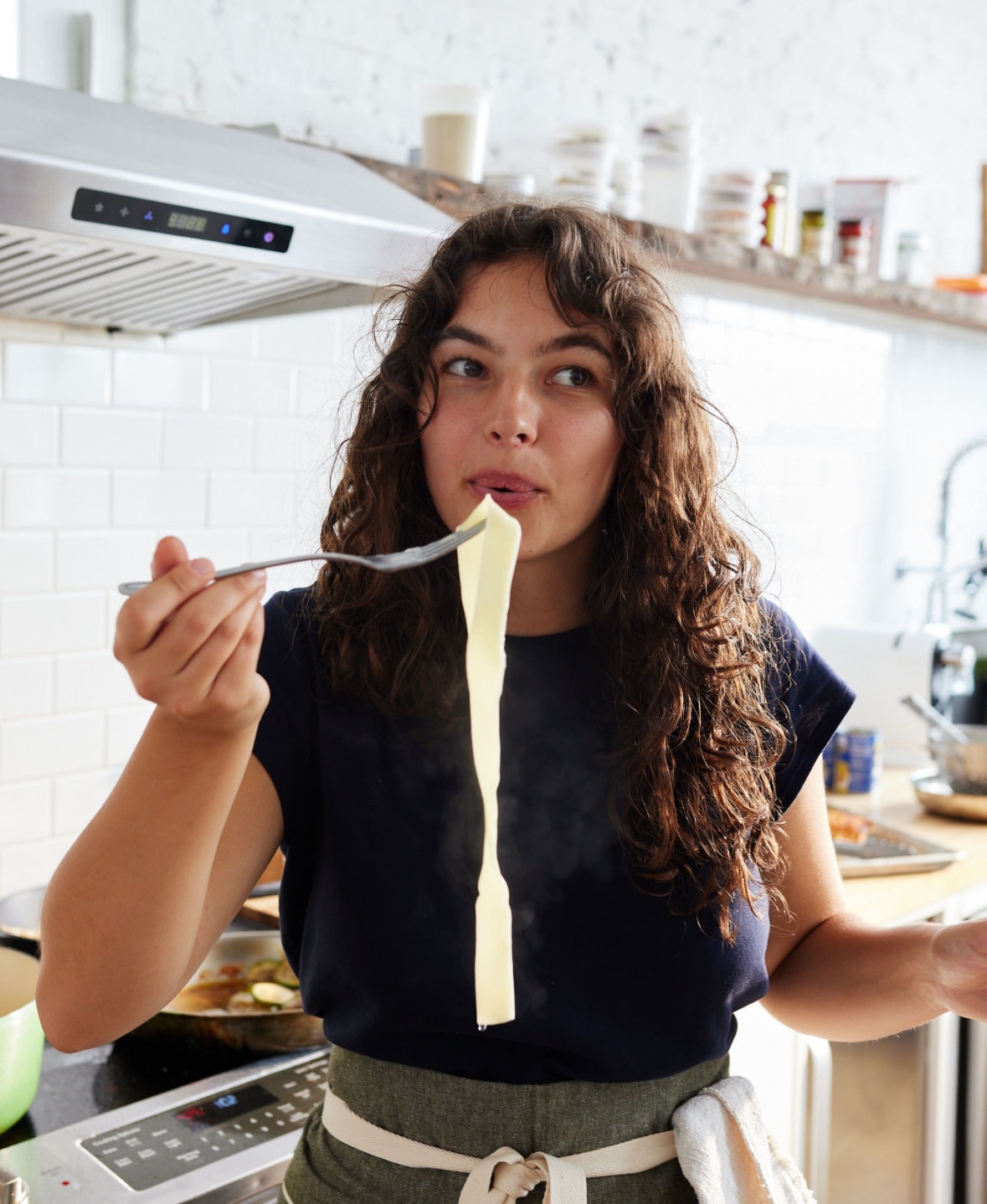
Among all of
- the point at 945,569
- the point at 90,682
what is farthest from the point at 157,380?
the point at 945,569

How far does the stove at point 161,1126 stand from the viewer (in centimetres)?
127

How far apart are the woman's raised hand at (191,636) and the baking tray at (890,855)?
1.62 m

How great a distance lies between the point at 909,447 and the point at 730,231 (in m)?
1.37

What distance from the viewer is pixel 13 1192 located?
118 centimetres

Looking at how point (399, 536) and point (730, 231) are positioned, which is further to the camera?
point (730, 231)

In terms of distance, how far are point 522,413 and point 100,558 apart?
115cm

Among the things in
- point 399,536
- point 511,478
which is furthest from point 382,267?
point 511,478

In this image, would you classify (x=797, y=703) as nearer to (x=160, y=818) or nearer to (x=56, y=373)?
(x=160, y=818)

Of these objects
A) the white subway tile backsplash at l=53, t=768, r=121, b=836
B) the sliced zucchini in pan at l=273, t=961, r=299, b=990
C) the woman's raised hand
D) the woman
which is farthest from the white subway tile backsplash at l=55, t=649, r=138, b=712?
the woman's raised hand

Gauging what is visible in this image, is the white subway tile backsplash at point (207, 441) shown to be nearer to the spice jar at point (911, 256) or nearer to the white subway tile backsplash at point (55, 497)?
the white subway tile backsplash at point (55, 497)

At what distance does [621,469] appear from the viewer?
1243 millimetres

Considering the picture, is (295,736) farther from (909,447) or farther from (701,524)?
(909,447)

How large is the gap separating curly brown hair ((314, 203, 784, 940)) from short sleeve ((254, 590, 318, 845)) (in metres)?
0.03

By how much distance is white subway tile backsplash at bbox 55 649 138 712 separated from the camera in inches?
79.1
